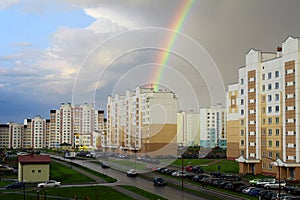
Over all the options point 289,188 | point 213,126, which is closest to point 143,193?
point 289,188

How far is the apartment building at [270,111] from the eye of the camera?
5688 centimetres

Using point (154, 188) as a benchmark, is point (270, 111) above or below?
above

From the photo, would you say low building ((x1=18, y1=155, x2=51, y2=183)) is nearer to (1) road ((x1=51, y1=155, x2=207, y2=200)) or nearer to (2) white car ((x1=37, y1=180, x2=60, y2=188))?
(2) white car ((x1=37, y1=180, x2=60, y2=188))

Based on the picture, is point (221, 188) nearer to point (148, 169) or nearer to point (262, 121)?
point (262, 121)

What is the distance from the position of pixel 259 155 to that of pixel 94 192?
29.7 meters

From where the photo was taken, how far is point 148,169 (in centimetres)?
7669

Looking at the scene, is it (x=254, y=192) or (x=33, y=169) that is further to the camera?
(x=33, y=169)

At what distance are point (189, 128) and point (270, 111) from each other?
12742 centimetres

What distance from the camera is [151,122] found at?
119 m

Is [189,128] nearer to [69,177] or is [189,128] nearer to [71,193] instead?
[69,177]

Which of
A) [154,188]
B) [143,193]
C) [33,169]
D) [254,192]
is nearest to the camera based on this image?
[254,192]

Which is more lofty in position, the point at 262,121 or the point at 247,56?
the point at 247,56

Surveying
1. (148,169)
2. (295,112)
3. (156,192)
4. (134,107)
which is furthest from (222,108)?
(156,192)

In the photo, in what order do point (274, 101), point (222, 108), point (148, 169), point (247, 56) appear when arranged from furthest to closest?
point (222, 108)
point (148, 169)
point (247, 56)
point (274, 101)
